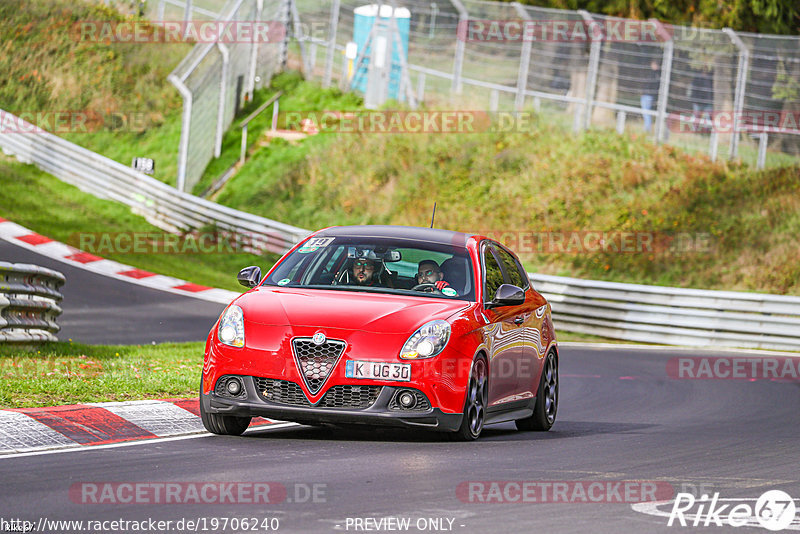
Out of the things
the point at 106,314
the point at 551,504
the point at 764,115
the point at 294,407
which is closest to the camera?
the point at 551,504

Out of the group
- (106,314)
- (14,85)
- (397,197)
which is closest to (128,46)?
(14,85)

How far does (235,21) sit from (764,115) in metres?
14.2

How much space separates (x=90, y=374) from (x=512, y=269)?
12.4 ft

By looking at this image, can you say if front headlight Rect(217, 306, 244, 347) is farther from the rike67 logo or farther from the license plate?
the rike67 logo

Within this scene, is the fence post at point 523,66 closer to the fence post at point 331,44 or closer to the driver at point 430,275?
the fence post at point 331,44

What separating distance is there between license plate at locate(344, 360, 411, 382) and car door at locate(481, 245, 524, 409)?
994mm

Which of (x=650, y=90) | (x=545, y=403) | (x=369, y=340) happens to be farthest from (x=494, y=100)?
(x=369, y=340)

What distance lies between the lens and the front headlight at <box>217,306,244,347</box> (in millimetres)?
9266

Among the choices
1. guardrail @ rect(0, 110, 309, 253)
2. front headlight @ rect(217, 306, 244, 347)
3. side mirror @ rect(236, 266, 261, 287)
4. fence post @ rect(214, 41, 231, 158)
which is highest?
side mirror @ rect(236, 266, 261, 287)

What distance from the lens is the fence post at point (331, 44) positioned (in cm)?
3888

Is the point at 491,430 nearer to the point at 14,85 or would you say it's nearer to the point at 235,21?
the point at 235,21

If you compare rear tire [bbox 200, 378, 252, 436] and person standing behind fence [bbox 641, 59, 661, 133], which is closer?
rear tire [bbox 200, 378, 252, 436]

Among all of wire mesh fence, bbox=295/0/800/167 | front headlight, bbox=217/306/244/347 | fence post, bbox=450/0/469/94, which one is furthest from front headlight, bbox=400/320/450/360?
fence post, bbox=450/0/469/94

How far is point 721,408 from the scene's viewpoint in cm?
1426
